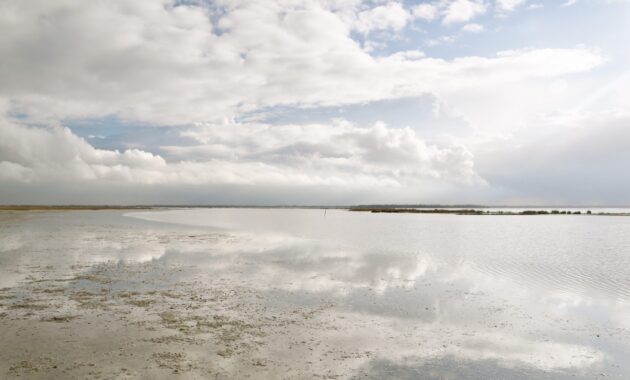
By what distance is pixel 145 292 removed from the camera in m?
18.4

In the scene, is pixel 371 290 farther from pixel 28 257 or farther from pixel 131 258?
pixel 28 257

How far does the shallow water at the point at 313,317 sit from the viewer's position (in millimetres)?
10469

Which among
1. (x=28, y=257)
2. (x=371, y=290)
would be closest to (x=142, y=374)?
(x=371, y=290)

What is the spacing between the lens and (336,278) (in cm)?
2225

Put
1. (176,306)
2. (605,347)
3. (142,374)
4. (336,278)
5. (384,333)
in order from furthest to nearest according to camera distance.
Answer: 1. (336,278)
2. (176,306)
3. (384,333)
4. (605,347)
5. (142,374)

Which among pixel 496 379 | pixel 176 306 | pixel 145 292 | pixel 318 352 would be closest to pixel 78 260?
pixel 145 292

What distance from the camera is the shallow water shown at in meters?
10.5

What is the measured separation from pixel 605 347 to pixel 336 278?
12.5 m

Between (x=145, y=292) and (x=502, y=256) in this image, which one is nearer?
(x=145, y=292)

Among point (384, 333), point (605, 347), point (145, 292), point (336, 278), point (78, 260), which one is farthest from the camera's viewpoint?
point (78, 260)

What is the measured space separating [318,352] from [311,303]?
5398mm

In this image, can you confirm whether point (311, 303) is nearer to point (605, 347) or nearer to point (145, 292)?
point (145, 292)

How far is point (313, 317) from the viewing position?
1473 cm

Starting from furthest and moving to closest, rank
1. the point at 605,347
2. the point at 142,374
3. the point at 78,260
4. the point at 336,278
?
the point at 78,260 < the point at 336,278 < the point at 605,347 < the point at 142,374
